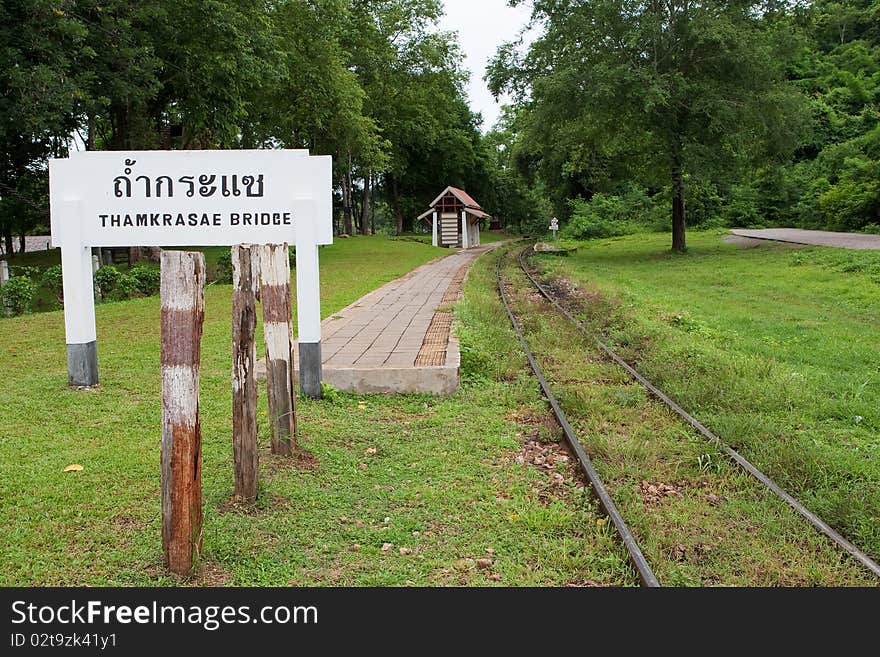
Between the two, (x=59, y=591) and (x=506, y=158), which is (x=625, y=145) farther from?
(x=506, y=158)

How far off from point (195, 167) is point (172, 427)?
11.1ft

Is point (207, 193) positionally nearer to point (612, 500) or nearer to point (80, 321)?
point (80, 321)

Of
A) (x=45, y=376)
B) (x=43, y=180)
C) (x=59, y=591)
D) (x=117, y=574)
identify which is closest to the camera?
(x=59, y=591)

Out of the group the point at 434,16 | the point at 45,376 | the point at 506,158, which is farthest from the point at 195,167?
the point at 506,158

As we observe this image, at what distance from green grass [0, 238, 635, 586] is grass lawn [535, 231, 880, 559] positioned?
1.43 m

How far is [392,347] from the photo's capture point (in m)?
8.25

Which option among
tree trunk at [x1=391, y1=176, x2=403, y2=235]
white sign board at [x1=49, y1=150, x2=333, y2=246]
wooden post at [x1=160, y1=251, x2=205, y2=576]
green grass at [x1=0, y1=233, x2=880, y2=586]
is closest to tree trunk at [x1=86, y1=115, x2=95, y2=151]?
green grass at [x1=0, y1=233, x2=880, y2=586]

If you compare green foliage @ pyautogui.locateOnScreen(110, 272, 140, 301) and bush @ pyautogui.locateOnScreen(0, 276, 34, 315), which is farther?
green foliage @ pyautogui.locateOnScreen(110, 272, 140, 301)

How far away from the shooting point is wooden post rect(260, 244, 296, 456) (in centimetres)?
481

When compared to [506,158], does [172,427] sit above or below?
below

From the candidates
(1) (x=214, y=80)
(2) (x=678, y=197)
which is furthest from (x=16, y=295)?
(2) (x=678, y=197)

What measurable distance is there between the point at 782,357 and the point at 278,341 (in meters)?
5.97

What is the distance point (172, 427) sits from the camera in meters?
3.25

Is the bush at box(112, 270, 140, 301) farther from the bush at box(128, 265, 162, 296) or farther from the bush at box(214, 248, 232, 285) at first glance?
the bush at box(214, 248, 232, 285)
